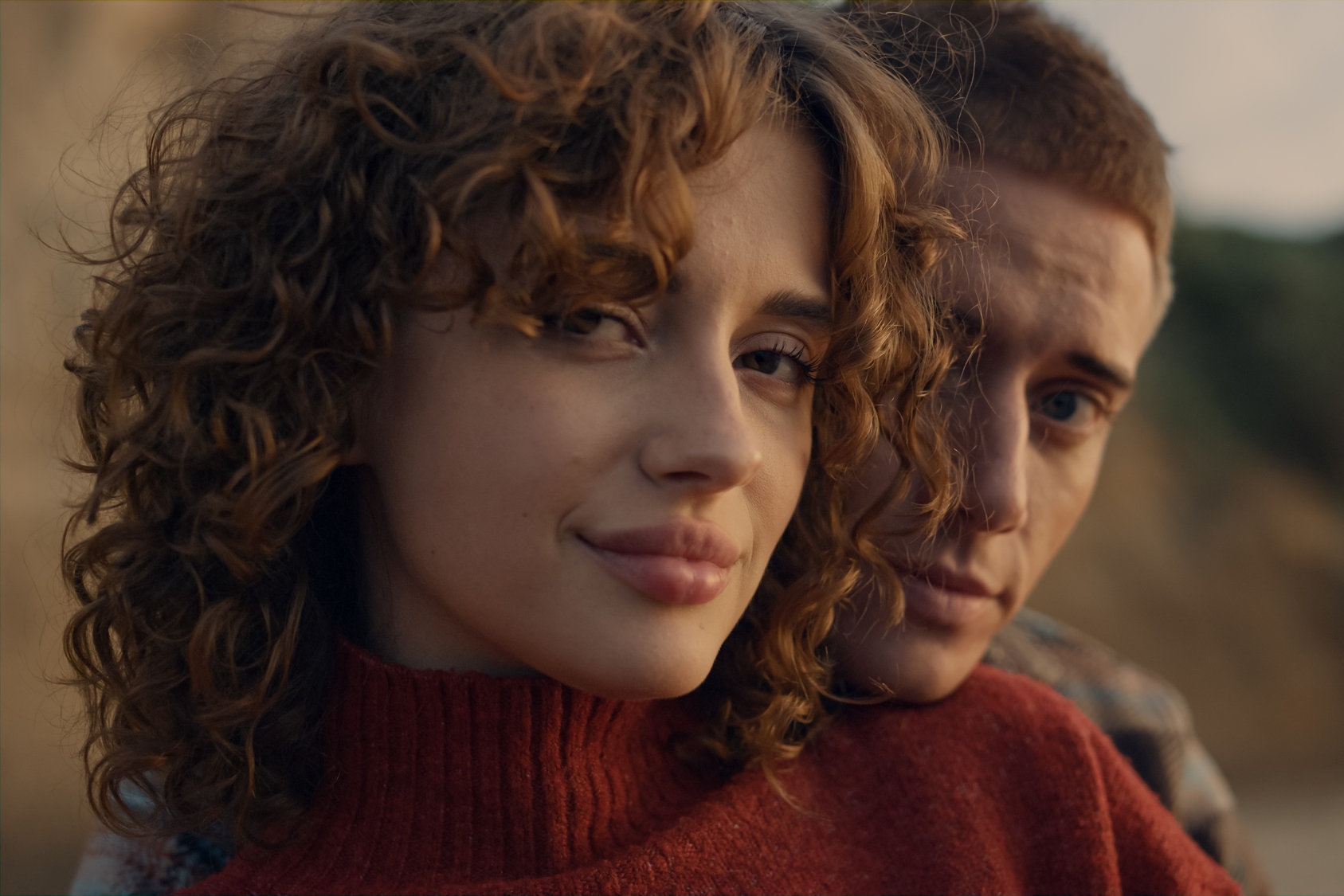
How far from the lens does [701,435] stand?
1245 mm

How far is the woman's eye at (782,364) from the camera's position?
1.40 meters

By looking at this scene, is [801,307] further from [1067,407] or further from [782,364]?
[1067,407]

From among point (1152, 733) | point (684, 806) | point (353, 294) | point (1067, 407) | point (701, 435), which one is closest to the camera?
point (701, 435)

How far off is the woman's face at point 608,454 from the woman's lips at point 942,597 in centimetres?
44

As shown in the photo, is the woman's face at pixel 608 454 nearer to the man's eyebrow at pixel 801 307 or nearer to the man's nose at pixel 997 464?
the man's eyebrow at pixel 801 307

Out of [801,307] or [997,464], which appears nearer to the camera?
[801,307]

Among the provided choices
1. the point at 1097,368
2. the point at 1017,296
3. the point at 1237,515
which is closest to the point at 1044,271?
the point at 1017,296

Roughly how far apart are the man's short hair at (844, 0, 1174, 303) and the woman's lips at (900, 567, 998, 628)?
644 millimetres

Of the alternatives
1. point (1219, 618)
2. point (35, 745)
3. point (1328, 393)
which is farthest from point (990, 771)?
point (1328, 393)

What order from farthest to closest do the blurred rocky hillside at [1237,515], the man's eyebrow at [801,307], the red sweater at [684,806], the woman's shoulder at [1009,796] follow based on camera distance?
the blurred rocky hillside at [1237,515]
the woman's shoulder at [1009,796]
the red sweater at [684,806]
the man's eyebrow at [801,307]

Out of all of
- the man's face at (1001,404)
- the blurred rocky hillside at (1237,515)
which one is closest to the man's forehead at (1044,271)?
the man's face at (1001,404)

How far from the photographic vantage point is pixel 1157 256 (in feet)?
6.60

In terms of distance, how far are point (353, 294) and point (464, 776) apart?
630 millimetres

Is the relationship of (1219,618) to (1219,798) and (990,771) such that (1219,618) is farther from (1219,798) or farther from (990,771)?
(990,771)
